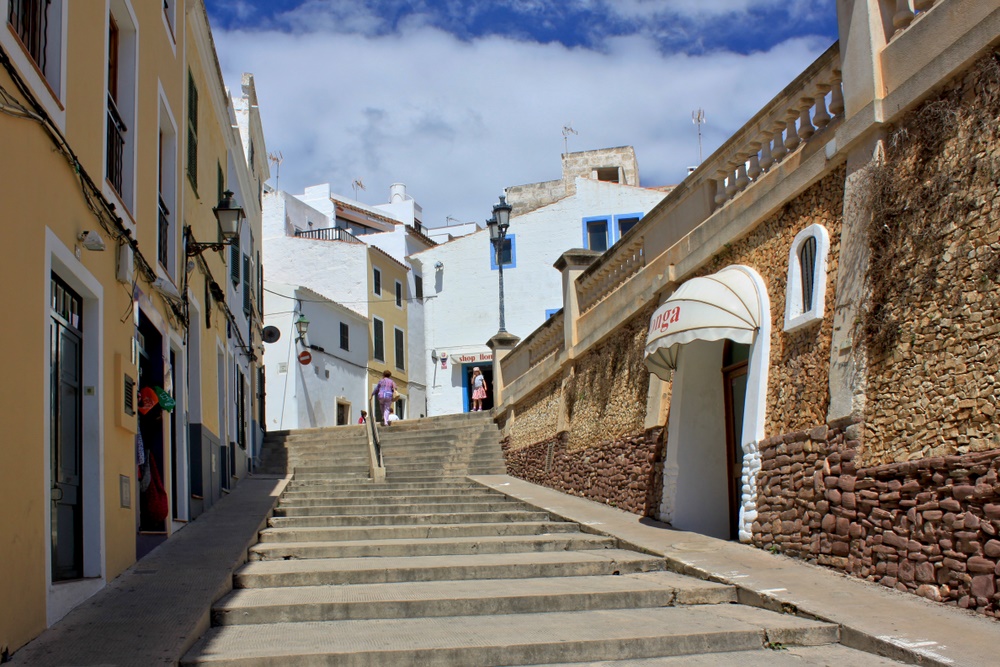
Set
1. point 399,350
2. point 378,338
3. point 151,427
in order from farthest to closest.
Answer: point 399,350, point 378,338, point 151,427

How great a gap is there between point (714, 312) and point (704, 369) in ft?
5.57

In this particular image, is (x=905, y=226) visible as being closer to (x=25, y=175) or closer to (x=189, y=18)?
(x=25, y=175)

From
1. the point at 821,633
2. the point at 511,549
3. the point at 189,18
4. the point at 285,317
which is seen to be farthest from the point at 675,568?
the point at 285,317

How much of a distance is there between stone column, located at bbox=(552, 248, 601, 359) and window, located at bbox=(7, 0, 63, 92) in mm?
9962

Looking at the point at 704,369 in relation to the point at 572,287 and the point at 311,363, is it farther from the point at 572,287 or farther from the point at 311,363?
the point at 311,363

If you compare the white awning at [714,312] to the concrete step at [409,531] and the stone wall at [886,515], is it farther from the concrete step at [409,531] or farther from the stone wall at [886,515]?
the concrete step at [409,531]

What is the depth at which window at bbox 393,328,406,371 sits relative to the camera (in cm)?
3653

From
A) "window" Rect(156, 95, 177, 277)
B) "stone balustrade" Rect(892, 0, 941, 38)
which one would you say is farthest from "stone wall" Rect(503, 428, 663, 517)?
"window" Rect(156, 95, 177, 277)

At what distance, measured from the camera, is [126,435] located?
818 centimetres

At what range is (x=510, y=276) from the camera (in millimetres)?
35844

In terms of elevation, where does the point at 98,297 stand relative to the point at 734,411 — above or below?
above

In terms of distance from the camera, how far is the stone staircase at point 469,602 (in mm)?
6145

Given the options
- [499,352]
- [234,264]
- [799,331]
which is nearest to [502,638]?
[799,331]

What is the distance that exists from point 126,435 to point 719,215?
648cm
